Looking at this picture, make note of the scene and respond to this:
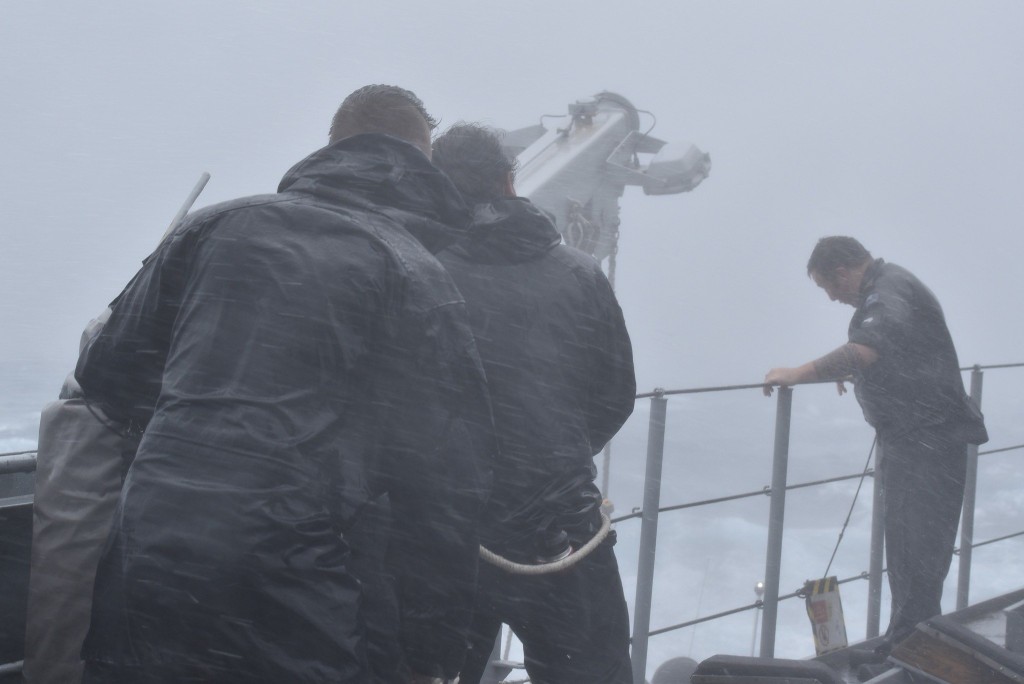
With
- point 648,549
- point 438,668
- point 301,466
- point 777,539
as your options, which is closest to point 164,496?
point 301,466

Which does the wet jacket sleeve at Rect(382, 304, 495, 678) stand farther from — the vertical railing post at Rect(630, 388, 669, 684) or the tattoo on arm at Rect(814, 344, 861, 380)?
the tattoo on arm at Rect(814, 344, 861, 380)

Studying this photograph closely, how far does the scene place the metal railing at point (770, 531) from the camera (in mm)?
2830

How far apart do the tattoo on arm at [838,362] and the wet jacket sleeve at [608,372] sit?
4.51 feet

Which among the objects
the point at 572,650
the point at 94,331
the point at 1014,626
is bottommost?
the point at 1014,626

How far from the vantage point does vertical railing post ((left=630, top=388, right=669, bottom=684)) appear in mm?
2814

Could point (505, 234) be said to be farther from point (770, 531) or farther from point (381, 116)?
point (770, 531)

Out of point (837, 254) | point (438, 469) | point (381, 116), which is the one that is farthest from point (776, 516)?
point (381, 116)

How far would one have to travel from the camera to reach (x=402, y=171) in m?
1.44

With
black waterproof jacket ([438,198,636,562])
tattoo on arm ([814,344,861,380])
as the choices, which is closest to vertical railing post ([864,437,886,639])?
tattoo on arm ([814,344,861,380])

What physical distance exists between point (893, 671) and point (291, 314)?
2.32 m

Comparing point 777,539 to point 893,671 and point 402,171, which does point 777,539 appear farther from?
point 402,171

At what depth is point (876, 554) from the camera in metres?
3.50

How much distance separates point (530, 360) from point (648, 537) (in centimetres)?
127

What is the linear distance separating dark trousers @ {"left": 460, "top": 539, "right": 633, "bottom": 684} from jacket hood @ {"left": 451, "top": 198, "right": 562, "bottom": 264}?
570 mm
